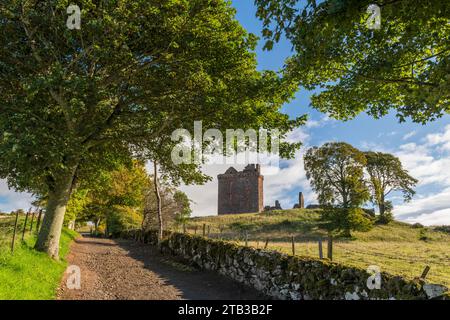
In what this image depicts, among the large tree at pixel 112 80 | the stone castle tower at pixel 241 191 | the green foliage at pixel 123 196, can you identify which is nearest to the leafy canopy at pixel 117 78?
the large tree at pixel 112 80

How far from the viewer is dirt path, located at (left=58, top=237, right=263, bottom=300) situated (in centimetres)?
1241

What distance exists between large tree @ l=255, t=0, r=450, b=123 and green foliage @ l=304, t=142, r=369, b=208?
1121 inches

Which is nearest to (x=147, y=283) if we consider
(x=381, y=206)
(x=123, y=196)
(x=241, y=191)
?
(x=123, y=196)

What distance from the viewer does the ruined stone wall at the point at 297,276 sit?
27.4ft

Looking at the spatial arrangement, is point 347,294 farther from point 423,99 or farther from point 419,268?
point 419,268

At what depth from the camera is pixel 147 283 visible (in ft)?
47.9

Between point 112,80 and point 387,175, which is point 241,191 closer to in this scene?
point 387,175

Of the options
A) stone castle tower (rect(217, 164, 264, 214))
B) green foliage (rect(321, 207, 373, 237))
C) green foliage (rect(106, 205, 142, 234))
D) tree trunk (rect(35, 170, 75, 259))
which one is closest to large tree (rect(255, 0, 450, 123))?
tree trunk (rect(35, 170, 75, 259))

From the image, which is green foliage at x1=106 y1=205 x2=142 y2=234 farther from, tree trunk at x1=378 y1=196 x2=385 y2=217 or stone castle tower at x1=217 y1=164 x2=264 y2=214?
stone castle tower at x1=217 y1=164 x2=264 y2=214

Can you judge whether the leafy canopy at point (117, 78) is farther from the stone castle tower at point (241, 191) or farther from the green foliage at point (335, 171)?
the stone castle tower at point (241, 191)

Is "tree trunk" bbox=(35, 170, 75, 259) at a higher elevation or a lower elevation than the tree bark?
lower

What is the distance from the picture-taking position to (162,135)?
1961 centimetres

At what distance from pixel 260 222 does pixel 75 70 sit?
163 ft
